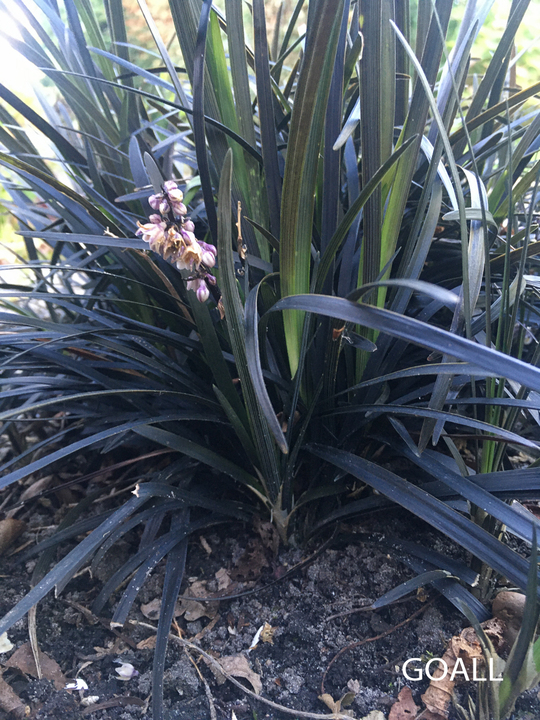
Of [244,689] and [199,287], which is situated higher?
[199,287]

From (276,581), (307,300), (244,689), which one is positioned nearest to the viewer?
(307,300)

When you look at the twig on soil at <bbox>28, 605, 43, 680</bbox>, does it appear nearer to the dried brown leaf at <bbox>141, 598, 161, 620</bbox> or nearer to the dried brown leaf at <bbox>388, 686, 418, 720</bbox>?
the dried brown leaf at <bbox>141, 598, 161, 620</bbox>

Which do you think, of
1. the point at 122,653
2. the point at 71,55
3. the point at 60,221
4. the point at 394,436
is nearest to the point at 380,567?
the point at 394,436

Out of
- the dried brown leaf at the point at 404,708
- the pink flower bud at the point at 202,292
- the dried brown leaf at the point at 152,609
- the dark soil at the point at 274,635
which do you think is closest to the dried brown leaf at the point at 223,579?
the dark soil at the point at 274,635

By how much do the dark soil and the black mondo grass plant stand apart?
74 mm

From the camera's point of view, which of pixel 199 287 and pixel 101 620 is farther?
pixel 101 620

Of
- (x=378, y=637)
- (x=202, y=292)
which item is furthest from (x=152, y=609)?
(x=202, y=292)

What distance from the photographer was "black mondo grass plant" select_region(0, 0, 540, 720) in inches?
23.4

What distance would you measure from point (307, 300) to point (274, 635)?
548 mm

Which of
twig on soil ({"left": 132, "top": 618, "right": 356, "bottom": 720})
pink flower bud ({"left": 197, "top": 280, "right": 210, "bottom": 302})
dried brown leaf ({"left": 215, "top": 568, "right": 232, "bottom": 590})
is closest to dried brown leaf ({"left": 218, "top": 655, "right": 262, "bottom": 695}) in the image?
twig on soil ({"left": 132, "top": 618, "right": 356, "bottom": 720})

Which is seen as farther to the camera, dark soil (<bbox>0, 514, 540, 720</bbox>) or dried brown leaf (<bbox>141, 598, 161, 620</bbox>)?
dried brown leaf (<bbox>141, 598, 161, 620</bbox>)

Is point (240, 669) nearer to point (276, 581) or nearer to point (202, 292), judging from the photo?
point (276, 581)

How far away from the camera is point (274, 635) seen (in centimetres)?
74

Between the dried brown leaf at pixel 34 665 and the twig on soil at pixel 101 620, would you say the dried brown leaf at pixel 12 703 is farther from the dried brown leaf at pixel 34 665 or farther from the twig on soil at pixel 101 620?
the twig on soil at pixel 101 620
